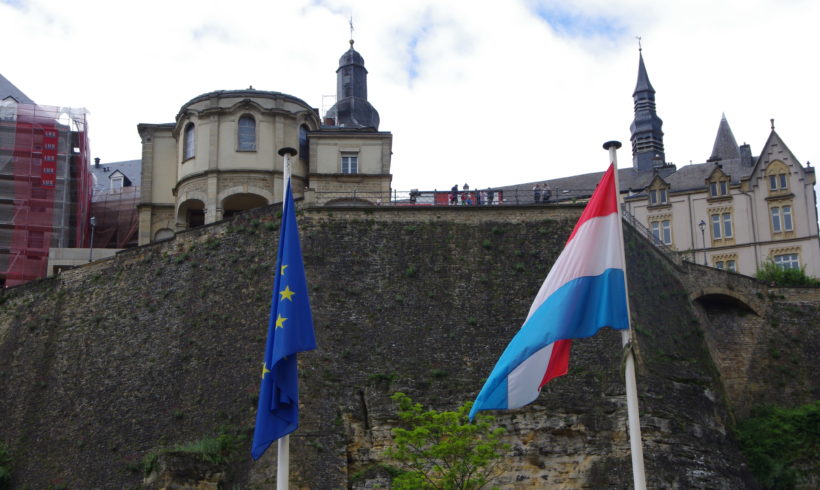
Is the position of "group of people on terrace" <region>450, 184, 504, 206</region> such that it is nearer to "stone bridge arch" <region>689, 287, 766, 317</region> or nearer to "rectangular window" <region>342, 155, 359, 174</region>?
"rectangular window" <region>342, 155, 359, 174</region>

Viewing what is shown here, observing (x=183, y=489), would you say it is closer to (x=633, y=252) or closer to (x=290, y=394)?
(x=290, y=394)

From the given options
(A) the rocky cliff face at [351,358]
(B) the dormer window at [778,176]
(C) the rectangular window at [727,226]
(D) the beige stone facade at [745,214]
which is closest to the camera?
(A) the rocky cliff face at [351,358]

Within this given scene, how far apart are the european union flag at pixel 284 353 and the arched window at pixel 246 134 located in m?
30.7

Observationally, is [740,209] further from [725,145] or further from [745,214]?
[725,145]

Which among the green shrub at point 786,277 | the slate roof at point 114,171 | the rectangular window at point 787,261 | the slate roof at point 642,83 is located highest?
the slate roof at point 642,83

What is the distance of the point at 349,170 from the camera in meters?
52.2

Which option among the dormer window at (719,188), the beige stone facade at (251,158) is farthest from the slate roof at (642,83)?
the beige stone facade at (251,158)

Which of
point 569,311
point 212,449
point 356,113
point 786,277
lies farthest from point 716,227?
point 569,311

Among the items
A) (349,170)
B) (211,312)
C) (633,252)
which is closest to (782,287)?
(633,252)

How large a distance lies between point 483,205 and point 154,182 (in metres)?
18.2

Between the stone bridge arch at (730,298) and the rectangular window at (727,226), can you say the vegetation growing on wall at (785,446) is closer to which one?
the stone bridge arch at (730,298)

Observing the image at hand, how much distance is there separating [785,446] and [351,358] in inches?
664

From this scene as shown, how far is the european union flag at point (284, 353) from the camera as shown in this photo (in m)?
21.0

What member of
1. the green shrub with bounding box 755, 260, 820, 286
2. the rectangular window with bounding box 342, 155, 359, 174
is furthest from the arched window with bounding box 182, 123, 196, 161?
the green shrub with bounding box 755, 260, 820, 286
